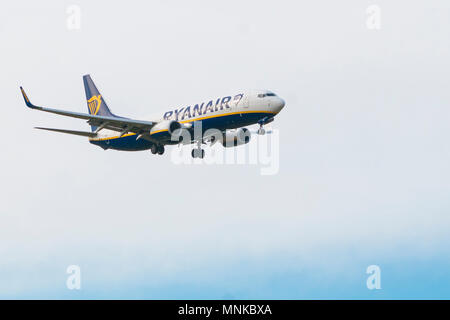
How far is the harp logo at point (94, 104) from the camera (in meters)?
81.3

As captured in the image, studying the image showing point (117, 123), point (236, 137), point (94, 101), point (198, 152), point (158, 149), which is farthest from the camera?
point (94, 101)

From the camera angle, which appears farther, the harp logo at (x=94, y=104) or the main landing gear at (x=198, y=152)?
the harp logo at (x=94, y=104)

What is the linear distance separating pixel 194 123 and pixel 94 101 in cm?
2138

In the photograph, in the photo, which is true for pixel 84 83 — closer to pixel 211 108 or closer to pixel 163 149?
pixel 163 149

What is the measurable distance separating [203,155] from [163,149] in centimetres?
374

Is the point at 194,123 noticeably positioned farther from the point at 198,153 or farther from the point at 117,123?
the point at 117,123

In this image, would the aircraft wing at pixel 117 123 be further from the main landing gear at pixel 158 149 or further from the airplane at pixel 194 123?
the main landing gear at pixel 158 149

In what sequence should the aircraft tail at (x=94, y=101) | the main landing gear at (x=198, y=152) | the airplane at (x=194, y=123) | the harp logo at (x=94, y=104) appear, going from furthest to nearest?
1. the harp logo at (x=94, y=104)
2. the aircraft tail at (x=94, y=101)
3. the main landing gear at (x=198, y=152)
4. the airplane at (x=194, y=123)

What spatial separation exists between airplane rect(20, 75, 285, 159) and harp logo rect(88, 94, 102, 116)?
7.62m

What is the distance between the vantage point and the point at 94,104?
8212 centimetres

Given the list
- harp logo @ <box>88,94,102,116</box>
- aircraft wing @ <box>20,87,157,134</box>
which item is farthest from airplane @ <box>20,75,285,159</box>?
harp logo @ <box>88,94,102,116</box>

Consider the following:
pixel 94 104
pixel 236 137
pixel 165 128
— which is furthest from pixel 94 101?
pixel 165 128

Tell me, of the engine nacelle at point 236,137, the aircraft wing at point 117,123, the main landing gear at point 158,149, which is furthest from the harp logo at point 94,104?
the engine nacelle at point 236,137
